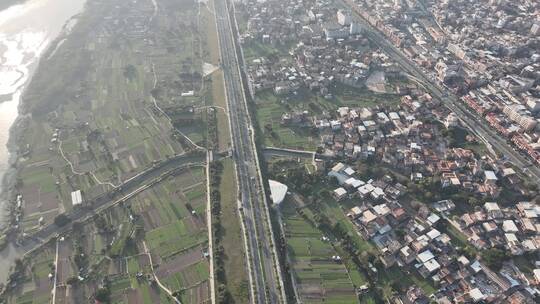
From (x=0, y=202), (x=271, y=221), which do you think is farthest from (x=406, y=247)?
(x=0, y=202)

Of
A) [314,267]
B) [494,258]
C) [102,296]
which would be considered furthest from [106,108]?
[494,258]

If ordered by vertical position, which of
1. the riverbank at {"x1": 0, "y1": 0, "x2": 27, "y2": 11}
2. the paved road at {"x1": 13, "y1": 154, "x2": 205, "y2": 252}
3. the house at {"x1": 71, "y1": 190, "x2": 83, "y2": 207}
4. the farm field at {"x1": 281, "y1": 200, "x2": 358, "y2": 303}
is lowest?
the farm field at {"x1": 281, "y1": 200, "x2": 358, "y2": 303}

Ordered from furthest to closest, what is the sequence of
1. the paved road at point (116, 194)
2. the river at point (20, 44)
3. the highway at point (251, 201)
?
the river at point (20, 44)
the paved road at point (116, 194)
the highway at point (251, 201)

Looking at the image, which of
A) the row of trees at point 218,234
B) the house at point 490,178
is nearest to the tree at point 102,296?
the row of trees at point 218,234

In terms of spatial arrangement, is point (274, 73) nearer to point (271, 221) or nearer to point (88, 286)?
point (271, 221)

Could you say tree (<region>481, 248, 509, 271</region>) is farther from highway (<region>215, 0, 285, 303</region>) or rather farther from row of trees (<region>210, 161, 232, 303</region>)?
row of trees (<region>210, 161, 232, 303</region>)

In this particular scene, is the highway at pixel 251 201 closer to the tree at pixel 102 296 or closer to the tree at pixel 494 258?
the tree at pixel 102 296

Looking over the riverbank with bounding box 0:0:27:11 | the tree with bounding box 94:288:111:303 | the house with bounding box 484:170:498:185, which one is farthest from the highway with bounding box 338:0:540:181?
Answer: the riverbank with bounding box 0:0:27:11
